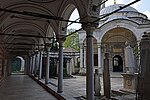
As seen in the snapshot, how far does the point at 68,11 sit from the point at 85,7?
8.00 ft

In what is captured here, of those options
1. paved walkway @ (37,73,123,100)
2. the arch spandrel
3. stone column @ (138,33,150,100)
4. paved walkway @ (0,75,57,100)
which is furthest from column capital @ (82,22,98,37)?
the arch spandrel

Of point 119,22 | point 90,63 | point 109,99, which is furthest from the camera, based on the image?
point 119,22

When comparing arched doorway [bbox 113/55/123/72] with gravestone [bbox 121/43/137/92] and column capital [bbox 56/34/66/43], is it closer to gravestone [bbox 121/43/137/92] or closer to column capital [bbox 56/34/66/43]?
gravestone [bbox 121/43/137/92]

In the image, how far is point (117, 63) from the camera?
27375 mm

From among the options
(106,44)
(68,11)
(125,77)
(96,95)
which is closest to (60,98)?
(96,95)

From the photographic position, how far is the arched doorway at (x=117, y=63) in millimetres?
27219

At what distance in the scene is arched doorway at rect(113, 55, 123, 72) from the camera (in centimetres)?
2722

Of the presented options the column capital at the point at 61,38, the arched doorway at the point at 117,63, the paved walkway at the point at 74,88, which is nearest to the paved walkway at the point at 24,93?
the paved walkway at the point at 74,88

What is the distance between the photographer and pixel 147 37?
4.46 m

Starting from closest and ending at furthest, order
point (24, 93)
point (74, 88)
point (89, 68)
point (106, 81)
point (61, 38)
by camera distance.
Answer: point (89, 68), point (106, 81), point (61, 38), point (24, 93), point (74, 88)

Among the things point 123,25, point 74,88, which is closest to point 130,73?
point 74,88

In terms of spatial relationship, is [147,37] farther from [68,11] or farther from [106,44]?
[106,44]

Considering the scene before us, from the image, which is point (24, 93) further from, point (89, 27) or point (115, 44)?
point (115, 44)

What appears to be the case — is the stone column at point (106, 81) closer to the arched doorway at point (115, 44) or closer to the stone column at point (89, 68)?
the stone column at point (89, 68)
